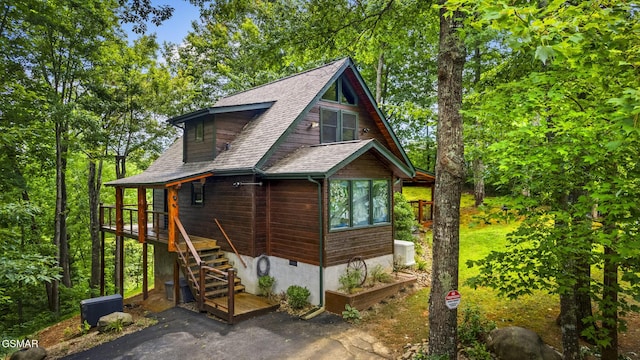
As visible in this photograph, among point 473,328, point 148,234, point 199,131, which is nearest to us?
point 473,328

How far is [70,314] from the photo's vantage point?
1672 cm

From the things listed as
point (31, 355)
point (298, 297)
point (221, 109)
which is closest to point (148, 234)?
point (221, 109)

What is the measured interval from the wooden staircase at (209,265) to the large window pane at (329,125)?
5.33 meters

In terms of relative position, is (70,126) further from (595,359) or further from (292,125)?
(595,359)

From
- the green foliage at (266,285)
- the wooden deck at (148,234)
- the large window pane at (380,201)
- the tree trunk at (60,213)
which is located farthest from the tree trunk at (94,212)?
the large window pane at (380,201)

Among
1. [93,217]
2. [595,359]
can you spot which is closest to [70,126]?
[93,217]

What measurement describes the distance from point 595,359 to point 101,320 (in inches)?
427

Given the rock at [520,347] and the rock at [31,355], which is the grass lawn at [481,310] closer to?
the rock at [520,347]

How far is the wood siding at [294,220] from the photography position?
968 centimetres

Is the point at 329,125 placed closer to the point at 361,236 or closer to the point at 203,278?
the point at 361,236

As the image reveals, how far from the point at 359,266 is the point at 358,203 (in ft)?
5.90

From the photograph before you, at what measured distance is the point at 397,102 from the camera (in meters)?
26.7

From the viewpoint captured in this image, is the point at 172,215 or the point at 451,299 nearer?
the point at 451,299

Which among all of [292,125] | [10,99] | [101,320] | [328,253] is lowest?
[101,320]
